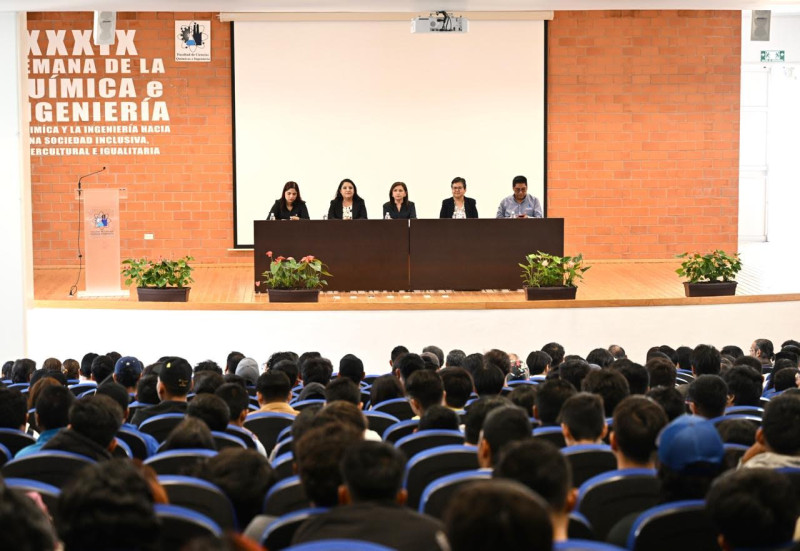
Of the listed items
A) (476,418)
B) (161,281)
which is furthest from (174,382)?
(161,281)

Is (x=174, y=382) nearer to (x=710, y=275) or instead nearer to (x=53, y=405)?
(x=53, y=405)

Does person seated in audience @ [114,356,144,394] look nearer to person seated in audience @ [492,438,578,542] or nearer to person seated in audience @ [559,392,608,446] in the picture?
person seated in audience @ [559,392,608,446]

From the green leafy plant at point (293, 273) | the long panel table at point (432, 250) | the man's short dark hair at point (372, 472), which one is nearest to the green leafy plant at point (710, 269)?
the long panel table at point (432, 250)

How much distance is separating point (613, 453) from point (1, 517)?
6.89 ft

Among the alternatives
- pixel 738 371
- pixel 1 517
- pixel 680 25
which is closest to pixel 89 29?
pixel 680 25

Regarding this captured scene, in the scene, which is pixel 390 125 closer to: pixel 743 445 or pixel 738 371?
pixel 738 371

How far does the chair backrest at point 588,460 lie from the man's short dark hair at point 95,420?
158cm

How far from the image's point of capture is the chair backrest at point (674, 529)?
8.45 feet

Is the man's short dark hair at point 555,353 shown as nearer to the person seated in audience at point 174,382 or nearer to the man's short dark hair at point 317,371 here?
the man's short dark hair at point 317,371

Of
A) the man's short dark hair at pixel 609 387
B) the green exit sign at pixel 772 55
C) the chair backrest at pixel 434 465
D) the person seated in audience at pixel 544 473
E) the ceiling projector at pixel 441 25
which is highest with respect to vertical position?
the green exit sign at pixel 772 55

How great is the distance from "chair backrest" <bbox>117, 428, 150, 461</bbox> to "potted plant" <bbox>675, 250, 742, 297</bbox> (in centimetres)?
706

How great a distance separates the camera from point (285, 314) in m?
9.45

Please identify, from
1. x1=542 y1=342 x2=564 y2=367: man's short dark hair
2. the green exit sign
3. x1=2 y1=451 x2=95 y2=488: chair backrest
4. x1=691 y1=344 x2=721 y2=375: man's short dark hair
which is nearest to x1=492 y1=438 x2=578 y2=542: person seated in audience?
x1=2 y1=451 x2=95 y2=488: chair backrest

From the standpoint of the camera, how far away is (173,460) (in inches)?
127
